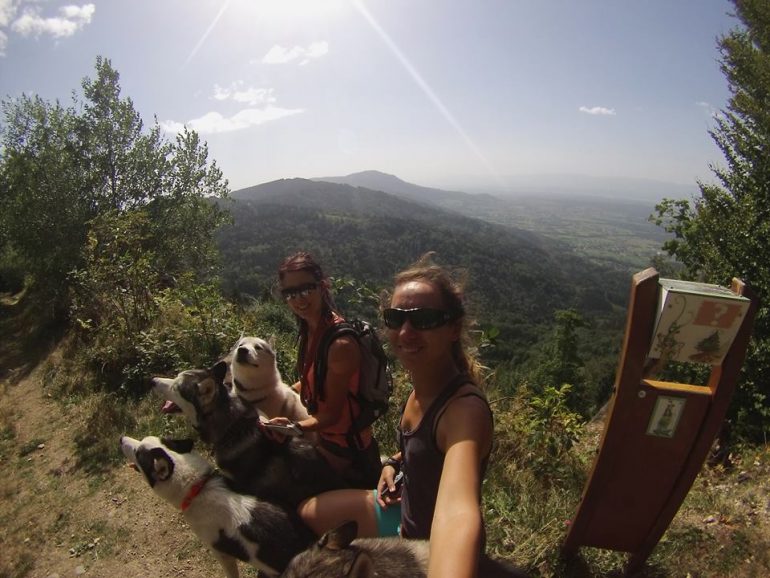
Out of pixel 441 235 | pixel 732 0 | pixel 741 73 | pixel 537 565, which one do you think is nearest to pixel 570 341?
pixel 741 73

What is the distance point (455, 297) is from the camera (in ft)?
6.50

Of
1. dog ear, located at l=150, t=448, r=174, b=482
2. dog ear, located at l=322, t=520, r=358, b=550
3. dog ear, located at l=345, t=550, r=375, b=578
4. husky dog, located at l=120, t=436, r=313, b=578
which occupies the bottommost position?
husky dog, located at l=120, t=436, r=313, b=578

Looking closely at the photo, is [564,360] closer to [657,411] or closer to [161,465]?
[657,411]

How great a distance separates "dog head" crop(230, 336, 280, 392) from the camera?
3746mm

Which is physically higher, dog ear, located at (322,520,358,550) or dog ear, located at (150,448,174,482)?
dog ear, located at (322,520,358,550)

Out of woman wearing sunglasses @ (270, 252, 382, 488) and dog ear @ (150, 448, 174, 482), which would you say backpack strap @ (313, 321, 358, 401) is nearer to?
woman wearing sunglasses @ (270, 252, 382, 488)

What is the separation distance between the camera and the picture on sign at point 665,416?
87.5 inches

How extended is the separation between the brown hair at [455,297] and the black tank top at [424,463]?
0.21m

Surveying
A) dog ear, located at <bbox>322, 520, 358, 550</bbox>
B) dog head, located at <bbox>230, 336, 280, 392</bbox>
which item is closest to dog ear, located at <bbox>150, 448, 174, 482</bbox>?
dog head, located at <bbox>230, 336, 280, 392</bbox>

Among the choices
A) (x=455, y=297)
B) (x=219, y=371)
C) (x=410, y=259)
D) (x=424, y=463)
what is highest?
(x=455, y=297)

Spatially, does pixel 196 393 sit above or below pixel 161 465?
above

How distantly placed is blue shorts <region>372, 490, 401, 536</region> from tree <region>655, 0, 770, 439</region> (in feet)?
25.7

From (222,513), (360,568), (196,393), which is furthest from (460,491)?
(196,393)

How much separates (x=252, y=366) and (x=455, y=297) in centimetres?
251
